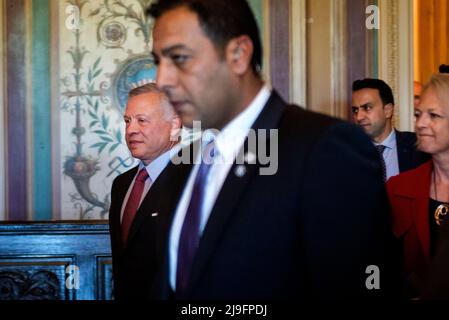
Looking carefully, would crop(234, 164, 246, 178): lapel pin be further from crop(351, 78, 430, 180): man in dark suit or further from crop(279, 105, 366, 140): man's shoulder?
crop(351, 78, 430, 180): man in dark suit

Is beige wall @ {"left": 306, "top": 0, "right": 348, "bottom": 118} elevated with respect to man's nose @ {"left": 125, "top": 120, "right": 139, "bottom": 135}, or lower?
elevated

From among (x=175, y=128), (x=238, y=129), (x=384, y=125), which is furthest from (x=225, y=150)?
(x=384, y=125)

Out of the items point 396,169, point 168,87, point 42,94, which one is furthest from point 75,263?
point 168,87

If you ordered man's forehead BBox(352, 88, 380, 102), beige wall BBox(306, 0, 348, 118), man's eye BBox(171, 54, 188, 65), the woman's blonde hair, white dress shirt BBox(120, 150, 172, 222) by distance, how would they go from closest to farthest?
man's eye BBox(171, 54, 188, 65) < the woman's blonde hair < white dress shirt BBox(120, 150, 172, 222) < man's forehead BBox(352, 88, 380, 102) < beige wall BBox(306, 0, 348, 118)

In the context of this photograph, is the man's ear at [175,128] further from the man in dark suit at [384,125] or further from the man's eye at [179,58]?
the man's eye at [179,58]

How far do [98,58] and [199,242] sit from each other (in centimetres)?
269

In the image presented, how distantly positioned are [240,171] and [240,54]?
0.76 ft

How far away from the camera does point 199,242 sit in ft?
4.50

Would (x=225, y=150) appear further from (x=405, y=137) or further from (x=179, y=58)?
(x=405, y=137)

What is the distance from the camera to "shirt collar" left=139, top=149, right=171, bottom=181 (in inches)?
104

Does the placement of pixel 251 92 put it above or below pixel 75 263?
above

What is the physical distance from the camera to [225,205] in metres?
1.35

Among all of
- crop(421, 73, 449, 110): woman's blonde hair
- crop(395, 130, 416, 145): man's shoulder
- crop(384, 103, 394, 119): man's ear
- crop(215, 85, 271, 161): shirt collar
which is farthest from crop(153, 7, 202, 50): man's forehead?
crop(384, 103, 394, 119): man's ear

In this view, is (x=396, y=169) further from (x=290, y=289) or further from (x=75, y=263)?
(x=290, y=289)
